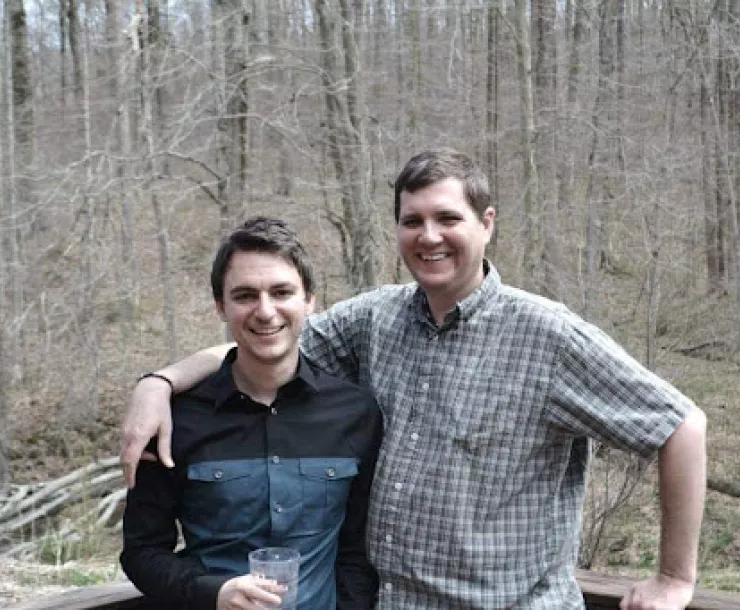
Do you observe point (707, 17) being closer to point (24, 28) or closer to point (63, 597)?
point (24, 28)

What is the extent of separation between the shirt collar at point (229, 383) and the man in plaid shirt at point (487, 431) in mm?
83

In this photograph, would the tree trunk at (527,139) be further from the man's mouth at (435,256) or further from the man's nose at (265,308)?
the man's nose at (265,308)

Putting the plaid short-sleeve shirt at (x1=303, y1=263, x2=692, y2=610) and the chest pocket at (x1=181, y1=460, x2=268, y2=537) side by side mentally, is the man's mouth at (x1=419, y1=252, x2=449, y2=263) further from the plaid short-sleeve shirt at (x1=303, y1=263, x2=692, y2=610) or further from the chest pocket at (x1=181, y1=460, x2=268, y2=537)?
the chest pocket at (x1=181, y1=460, x2=268, y2=537)

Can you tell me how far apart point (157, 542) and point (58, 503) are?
753 cm

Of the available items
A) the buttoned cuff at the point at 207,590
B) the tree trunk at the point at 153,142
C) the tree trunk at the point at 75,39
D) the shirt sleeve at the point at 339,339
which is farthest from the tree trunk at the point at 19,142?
the buttoned cuff at the point at 207,590

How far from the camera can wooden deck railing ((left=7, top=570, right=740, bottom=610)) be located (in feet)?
8.09

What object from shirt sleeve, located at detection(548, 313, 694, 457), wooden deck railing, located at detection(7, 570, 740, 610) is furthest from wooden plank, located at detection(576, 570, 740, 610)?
shirt sleeve, located at detection(548, 313, 694, 457)

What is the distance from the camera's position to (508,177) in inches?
451

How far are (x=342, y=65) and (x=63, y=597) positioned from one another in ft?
27.0

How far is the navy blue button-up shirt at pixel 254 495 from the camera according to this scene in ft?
7.33

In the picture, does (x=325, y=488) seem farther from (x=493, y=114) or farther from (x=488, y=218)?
(x=493, y=114)

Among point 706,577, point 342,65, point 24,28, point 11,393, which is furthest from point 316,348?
point 24,28

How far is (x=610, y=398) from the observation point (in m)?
2.19

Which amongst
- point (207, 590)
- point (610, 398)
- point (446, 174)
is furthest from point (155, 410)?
point (610, 398)
